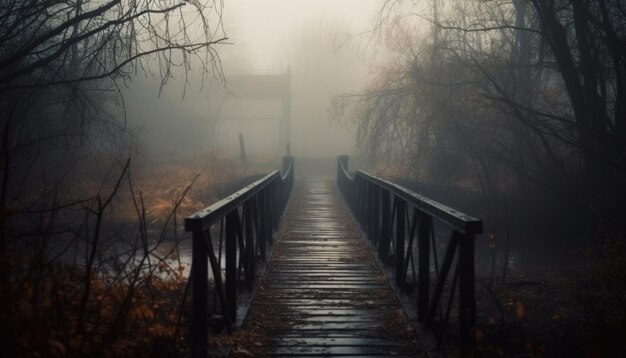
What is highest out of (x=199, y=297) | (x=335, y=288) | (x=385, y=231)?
(x=199, y=297)

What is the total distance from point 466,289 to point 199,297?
166cm

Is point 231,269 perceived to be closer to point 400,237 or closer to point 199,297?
point 199,297

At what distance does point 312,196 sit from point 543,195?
276 inches

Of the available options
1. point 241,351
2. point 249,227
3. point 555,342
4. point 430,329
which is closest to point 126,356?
point 241,351

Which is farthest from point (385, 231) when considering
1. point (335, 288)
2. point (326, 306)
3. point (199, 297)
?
point (199, 297)

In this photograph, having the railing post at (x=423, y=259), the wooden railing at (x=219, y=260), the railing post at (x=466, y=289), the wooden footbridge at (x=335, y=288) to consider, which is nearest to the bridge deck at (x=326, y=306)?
the wooden footbridge at (x=335, y=288)

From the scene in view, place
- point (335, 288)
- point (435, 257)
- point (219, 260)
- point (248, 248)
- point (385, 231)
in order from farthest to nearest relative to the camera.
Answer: point (385, 231) < point (335, 288) < point (248, 248) < point (435, 257) < point (219, 260)

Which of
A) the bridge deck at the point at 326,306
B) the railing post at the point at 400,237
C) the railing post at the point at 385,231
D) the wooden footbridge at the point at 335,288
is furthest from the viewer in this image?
the railing post at the point at 385,231

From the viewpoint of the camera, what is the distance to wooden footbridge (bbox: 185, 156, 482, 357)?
11.8ft

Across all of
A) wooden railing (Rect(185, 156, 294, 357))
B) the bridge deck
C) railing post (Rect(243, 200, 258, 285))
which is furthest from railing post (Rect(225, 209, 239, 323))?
railing post (Rect(243, 200, 258, 285))

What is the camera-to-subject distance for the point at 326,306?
17.2 ft

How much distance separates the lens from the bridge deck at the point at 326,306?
4.19 meters

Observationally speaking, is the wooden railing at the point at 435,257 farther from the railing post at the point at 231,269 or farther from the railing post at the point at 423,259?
the railing post at the point at 231,269

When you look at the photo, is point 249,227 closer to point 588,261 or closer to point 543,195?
point 588,261
